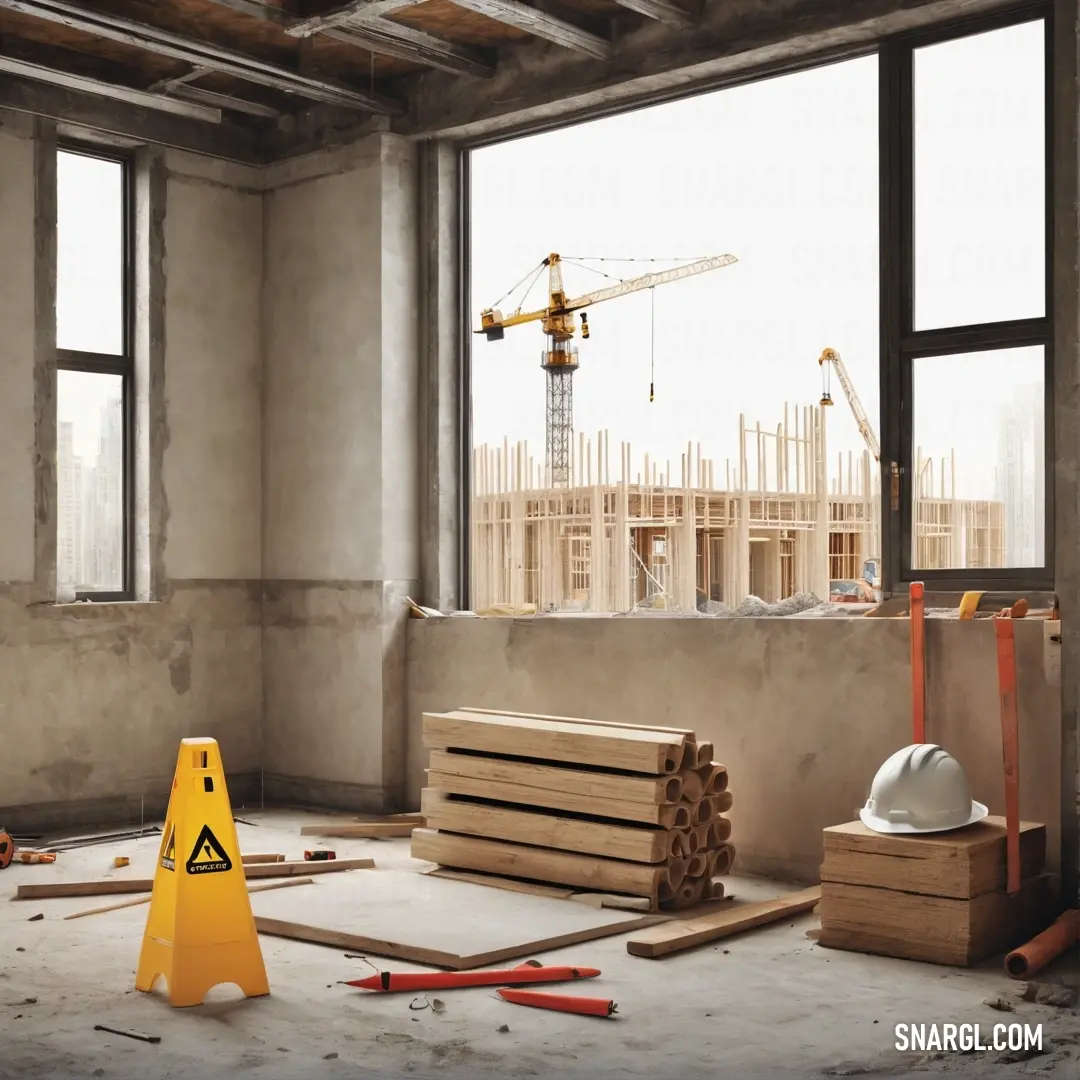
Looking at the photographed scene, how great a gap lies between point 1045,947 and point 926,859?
1.73ft

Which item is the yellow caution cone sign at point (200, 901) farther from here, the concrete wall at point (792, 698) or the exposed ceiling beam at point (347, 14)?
the exposed ceiling beam at point (347, 14)

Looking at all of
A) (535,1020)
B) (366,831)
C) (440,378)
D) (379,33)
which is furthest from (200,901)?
(379,33)

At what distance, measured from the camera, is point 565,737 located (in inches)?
259

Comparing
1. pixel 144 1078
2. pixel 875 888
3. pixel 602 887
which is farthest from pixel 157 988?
pixel 875 888

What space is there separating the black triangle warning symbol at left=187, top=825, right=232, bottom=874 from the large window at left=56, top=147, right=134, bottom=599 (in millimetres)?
4108

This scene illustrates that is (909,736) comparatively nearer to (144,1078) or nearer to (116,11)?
(144,1078)

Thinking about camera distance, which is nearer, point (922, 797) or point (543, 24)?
point (922, 797)

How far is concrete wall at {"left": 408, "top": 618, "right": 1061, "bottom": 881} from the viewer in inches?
245

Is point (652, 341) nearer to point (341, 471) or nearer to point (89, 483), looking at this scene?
point (341, 471)

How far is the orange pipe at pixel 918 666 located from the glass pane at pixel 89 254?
17.5 feet

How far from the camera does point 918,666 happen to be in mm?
6168

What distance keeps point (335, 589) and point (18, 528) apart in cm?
194

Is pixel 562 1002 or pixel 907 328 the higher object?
pixel 907 328

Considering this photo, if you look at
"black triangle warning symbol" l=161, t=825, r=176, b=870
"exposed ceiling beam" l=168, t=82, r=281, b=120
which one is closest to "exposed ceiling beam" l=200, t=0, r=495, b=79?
"exposed ceiling beam" l=168, t=82, r=281, b=120
